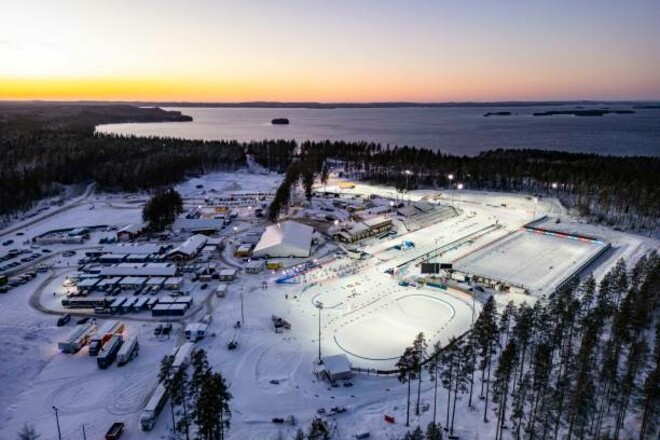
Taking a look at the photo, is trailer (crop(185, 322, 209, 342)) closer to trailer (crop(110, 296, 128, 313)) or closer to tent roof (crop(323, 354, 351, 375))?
trailer (crop(110, 296, 128, 313))

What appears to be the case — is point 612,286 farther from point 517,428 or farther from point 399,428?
point 399,428

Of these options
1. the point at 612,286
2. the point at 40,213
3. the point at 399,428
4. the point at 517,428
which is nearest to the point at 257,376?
the point at 399,428

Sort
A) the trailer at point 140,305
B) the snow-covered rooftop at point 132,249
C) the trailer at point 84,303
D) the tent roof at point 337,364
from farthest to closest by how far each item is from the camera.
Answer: the snow-covered rooftop at point 132,249
the trailer at point 84,303
the trailer at point 140,305
the tent roof at point 337,364

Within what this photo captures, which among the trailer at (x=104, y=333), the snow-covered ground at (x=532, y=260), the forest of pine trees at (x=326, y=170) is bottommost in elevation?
the trailer at (x=104, y=333)

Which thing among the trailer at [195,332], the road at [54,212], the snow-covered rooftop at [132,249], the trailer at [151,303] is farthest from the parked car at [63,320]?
the road at [54,212]

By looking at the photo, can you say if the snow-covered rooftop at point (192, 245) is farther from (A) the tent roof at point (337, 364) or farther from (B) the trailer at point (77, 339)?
(A) the tent roof at point (337, 364)

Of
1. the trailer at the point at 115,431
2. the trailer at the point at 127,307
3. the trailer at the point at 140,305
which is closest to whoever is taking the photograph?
the trailer at the point at 115,431

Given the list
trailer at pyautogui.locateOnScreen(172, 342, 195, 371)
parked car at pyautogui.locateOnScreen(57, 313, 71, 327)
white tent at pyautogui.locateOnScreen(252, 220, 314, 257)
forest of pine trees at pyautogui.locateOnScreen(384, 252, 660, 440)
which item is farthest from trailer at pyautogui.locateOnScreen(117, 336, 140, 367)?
white tent at pyautogui.locateOnScreen(252, 220, 314, 257)
